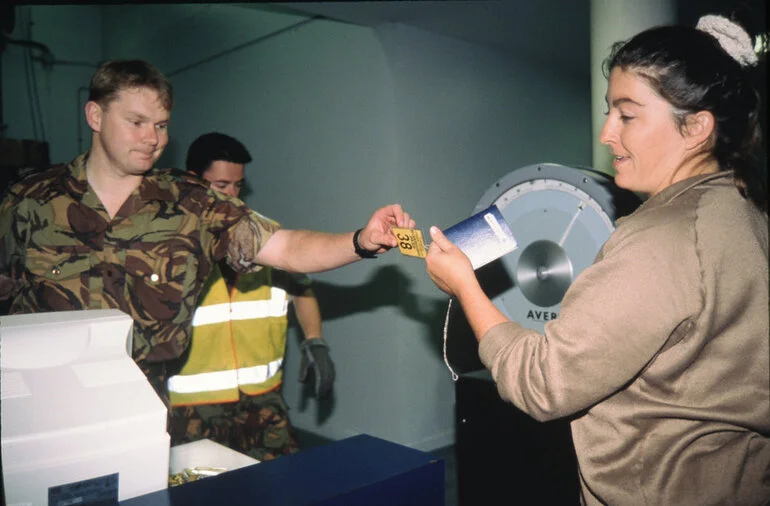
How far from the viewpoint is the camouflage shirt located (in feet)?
5.33

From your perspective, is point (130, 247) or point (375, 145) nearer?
point (130, 247)

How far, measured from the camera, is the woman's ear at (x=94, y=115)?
1696mm

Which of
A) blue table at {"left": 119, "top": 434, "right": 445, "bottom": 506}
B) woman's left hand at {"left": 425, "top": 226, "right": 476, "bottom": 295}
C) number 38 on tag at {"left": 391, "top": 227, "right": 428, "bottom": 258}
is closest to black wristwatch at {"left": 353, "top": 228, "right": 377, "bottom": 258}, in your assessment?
number 38 on tag at {"left": 391, "top": 227, "right": 428, "bottom": 258}

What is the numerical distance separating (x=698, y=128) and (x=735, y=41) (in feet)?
0.62

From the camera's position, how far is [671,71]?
95 centimetres

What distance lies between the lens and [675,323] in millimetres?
851

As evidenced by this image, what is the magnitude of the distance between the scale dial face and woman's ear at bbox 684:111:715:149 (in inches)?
17.2

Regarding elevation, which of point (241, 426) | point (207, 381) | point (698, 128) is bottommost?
point (241, 426)

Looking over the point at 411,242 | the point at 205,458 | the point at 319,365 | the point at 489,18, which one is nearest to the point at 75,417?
the point at 205,458

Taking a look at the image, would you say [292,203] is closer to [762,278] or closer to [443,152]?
[443,152]

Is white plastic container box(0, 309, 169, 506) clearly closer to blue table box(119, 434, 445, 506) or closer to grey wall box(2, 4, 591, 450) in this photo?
blue table box(119, 434, 445, 506)

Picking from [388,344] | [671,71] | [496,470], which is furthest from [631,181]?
[388,344]

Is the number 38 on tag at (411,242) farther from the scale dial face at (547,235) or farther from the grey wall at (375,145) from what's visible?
the grey wall at (375,145)

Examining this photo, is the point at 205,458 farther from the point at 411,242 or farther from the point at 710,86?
the point at 710,86
